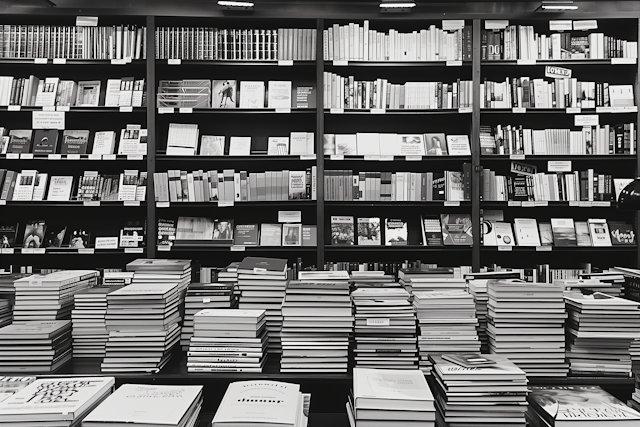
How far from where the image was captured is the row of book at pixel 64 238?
176 inches

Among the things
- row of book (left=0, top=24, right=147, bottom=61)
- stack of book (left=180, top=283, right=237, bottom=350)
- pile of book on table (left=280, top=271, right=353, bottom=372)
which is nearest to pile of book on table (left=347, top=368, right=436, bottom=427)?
pile of book on table (left=280, top=271, right=353, bottom=372)

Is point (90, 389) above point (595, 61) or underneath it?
underneath

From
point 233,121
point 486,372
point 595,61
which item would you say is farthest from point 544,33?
point 486,372

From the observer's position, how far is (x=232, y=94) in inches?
179

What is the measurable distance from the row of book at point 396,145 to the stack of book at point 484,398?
10.6 feet

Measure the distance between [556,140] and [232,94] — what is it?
2.81 m

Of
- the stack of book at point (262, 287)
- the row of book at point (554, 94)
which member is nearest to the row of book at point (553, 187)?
the row of book at point (554, 94)

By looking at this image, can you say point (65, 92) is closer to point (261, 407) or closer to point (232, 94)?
point (232, 94)

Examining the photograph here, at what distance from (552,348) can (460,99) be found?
2987mm

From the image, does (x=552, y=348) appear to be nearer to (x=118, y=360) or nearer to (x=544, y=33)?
(x=118, y=360)

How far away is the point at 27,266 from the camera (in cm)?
460

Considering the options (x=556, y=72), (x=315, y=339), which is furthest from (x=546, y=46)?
(x=315, y=339)

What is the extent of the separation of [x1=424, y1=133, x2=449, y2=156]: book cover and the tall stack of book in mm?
2788

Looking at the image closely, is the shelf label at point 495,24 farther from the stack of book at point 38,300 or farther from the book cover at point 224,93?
the stack of book at point 38,300
